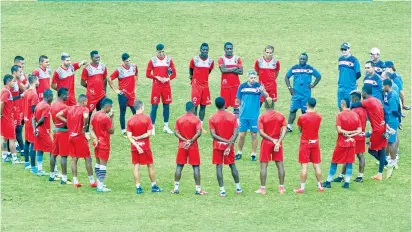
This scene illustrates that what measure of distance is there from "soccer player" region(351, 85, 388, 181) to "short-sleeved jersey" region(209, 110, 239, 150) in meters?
3.41

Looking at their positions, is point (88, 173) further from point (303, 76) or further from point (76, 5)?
point (76, 5)

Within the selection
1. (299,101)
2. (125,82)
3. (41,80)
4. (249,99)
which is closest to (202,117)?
(125,82)

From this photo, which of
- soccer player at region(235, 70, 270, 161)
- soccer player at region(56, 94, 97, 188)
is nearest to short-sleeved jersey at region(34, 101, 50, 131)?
soccer player at region(56, 94, 97, 188)

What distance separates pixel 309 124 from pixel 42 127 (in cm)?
601

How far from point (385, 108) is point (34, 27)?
1713cm

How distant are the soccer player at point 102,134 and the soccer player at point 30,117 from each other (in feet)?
6.90

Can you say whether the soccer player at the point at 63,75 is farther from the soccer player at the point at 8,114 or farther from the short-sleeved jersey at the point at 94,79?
the soccer player at the point at 8,114

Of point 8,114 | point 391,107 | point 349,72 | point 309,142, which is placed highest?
point 349,72

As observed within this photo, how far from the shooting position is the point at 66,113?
22.3 metres

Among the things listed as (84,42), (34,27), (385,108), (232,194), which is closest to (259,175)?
(232,194)

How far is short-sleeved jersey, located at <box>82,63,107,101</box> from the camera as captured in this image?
84.9ft

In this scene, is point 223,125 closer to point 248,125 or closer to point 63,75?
point 248,125

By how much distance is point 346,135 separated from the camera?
73.2 feet

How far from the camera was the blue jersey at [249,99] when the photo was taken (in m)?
24.2
